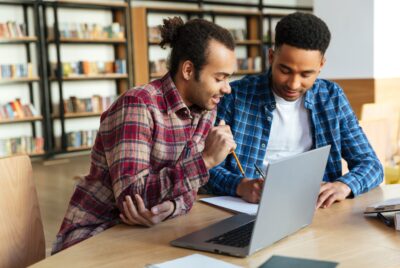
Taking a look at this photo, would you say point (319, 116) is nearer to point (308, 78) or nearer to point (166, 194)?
point (308, 78)

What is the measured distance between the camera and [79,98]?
6.84 m

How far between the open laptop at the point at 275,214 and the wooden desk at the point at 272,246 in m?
0.02

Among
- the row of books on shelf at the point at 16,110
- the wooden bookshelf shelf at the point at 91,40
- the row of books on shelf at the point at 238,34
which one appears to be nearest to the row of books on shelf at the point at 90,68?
the wooden bookshelf shelf at the point at 91,40

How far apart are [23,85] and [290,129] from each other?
5.31 meters

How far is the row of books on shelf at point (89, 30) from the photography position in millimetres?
6541

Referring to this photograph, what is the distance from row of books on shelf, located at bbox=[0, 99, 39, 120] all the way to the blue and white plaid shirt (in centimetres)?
494

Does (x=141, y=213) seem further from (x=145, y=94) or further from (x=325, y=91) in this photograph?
(x=325, y=91)

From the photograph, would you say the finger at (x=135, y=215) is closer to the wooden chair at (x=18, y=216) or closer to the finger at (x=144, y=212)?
the finger at (x=144, y=212)

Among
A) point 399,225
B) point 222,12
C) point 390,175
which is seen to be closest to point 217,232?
point 399,225

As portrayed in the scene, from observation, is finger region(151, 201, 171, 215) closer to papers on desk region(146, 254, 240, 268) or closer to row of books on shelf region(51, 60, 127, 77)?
papers on desk region(146, 254, 240, 268)

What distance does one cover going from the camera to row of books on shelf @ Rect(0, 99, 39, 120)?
6.23 meters

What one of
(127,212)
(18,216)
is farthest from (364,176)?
(18,216)

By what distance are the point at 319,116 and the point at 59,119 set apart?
5.45 metres

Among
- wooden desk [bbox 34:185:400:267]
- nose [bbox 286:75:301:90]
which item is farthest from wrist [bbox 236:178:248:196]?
nose [bbox 286:75:301:90]
